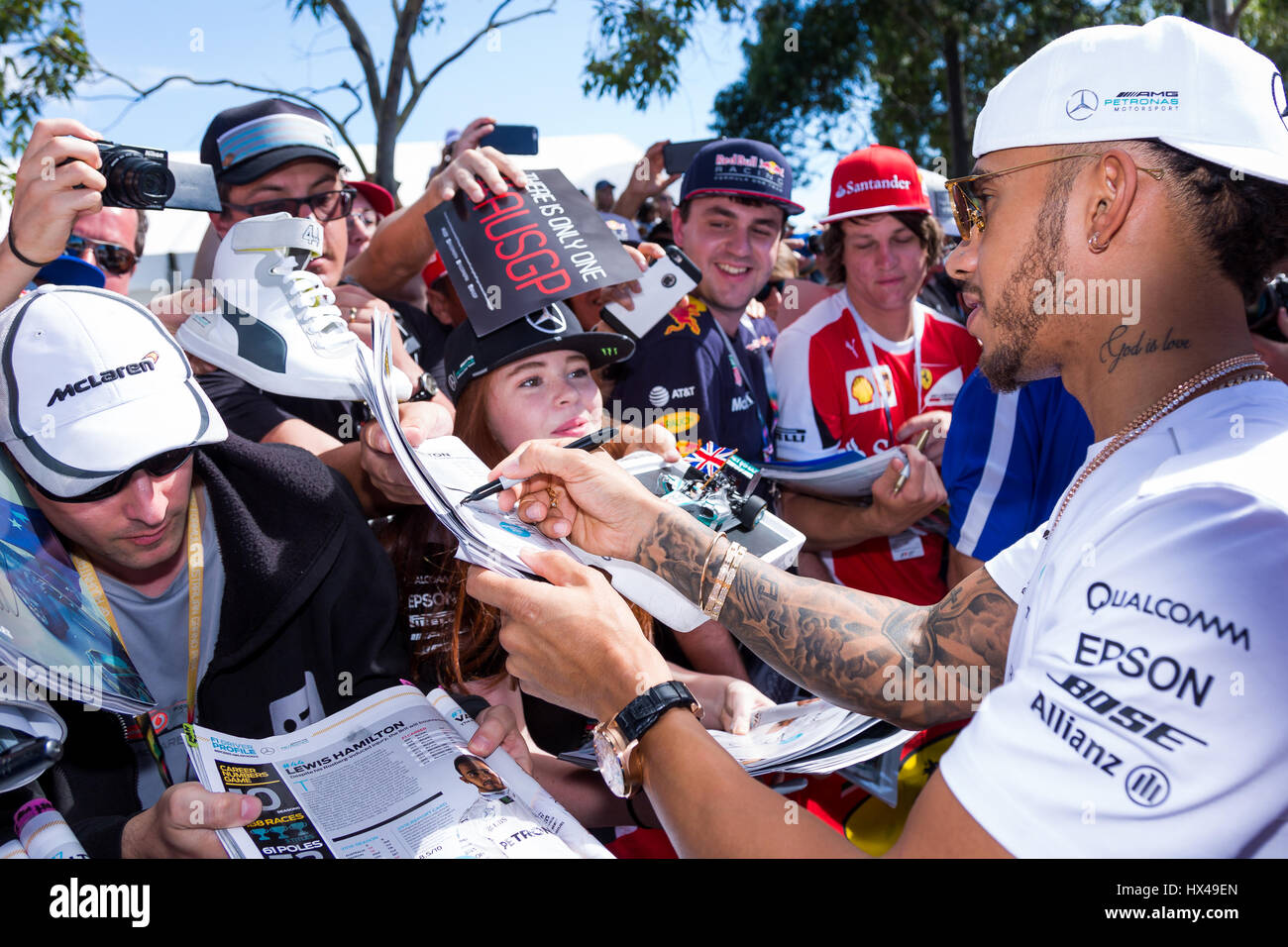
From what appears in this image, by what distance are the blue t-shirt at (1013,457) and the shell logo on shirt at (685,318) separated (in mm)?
1102

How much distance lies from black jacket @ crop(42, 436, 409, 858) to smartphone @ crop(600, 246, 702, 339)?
4.37 ft

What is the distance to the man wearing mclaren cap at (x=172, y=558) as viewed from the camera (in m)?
1.80

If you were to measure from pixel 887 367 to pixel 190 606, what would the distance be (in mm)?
2967

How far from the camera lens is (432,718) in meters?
1.90

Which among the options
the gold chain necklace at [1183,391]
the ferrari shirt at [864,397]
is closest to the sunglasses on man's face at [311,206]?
the ferrari shirt at [864,397]

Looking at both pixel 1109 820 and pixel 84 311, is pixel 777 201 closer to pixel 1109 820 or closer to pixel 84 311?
pixel 84 311

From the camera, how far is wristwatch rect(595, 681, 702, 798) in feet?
5.20

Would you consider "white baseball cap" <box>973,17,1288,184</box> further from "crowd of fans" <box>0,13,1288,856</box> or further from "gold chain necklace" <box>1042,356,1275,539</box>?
"gold chain necklace" <box>1042,356,1275,539</box>

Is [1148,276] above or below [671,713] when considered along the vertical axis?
above

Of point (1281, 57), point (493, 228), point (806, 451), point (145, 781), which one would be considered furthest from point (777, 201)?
point (1281, 57)

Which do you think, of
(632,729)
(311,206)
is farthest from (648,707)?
(311,206)

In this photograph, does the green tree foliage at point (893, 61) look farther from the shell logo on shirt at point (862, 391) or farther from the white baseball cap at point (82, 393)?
the white baseball cap at point (82, 393)
